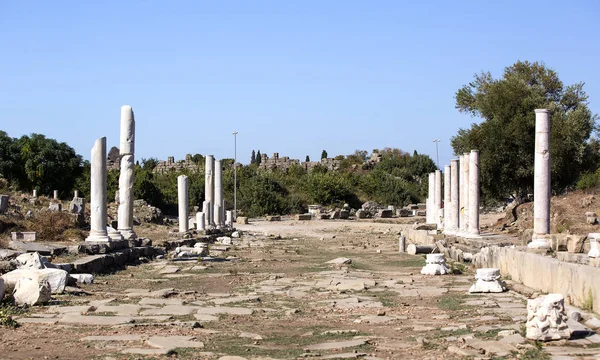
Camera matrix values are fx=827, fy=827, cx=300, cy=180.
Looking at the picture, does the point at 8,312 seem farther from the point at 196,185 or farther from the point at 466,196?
the point at 196,185

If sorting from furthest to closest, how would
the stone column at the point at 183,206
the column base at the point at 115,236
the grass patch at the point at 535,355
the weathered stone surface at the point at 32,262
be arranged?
the stone column at the point at 183,206 → the column base at the point at 115,236 → the weathered stone surface at the point at 32,262 → the grass patch at the point at 535,355

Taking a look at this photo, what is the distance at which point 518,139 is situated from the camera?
3247cm

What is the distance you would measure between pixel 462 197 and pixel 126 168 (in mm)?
11438

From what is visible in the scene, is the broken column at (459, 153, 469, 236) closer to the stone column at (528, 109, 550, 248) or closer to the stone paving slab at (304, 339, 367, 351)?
the stone column at (528, 109, 550, 248)

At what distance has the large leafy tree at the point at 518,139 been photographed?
3250 cm

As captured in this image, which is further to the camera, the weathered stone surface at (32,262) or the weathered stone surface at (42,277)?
the weathered stone surface at (32,262)

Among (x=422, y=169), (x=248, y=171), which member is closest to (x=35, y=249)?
(x=248, y=171)

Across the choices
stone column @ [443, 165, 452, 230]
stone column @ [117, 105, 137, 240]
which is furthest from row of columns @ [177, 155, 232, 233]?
stone column @ [443, 165, 452, 230]

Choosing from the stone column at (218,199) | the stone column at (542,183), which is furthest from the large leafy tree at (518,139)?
the stone column at (542,183)

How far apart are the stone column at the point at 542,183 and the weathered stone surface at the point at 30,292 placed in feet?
32.2

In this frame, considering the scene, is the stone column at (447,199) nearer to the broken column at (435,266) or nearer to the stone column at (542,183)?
the stone column at (542,183)

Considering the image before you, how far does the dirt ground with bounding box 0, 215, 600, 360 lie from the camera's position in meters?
7.44

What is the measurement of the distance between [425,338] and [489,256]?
808 cm

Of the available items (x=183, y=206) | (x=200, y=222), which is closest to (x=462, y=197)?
(x=183, y=206)
